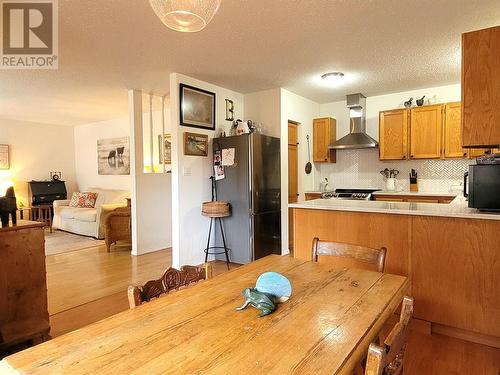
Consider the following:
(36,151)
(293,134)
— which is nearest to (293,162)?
(293,134)

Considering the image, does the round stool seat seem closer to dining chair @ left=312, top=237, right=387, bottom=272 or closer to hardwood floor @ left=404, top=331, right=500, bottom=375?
dining chair @ left=312, top=237, right=387, bottom=272

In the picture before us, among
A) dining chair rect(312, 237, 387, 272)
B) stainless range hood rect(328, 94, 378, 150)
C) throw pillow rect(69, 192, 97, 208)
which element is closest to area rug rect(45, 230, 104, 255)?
throw pillow rect(69, 192, 97, 208)

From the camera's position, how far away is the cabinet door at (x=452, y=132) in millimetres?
4215

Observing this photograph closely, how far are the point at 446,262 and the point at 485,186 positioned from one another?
0.59m

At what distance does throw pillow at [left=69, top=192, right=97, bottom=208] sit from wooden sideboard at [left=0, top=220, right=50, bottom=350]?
15.5 feet

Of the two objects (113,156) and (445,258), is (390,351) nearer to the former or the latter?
(445,258)

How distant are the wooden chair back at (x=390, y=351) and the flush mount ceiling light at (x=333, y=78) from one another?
3.49m

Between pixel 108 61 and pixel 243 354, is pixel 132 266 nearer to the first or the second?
pixel 108 61

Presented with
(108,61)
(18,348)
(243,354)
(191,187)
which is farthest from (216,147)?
(243,354)

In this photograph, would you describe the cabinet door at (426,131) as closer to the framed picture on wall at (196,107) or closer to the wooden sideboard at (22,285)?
the framed picture on wall at (196,107)

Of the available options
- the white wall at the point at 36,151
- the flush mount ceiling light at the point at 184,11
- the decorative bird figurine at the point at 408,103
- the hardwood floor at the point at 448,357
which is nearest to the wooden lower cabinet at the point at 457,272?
the hardwood floor at the point at 448,357

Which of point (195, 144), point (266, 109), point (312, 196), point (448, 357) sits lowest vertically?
point (448, 357)

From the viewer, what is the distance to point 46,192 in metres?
7.05

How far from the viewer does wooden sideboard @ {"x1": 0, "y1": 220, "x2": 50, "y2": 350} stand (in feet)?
6.41
